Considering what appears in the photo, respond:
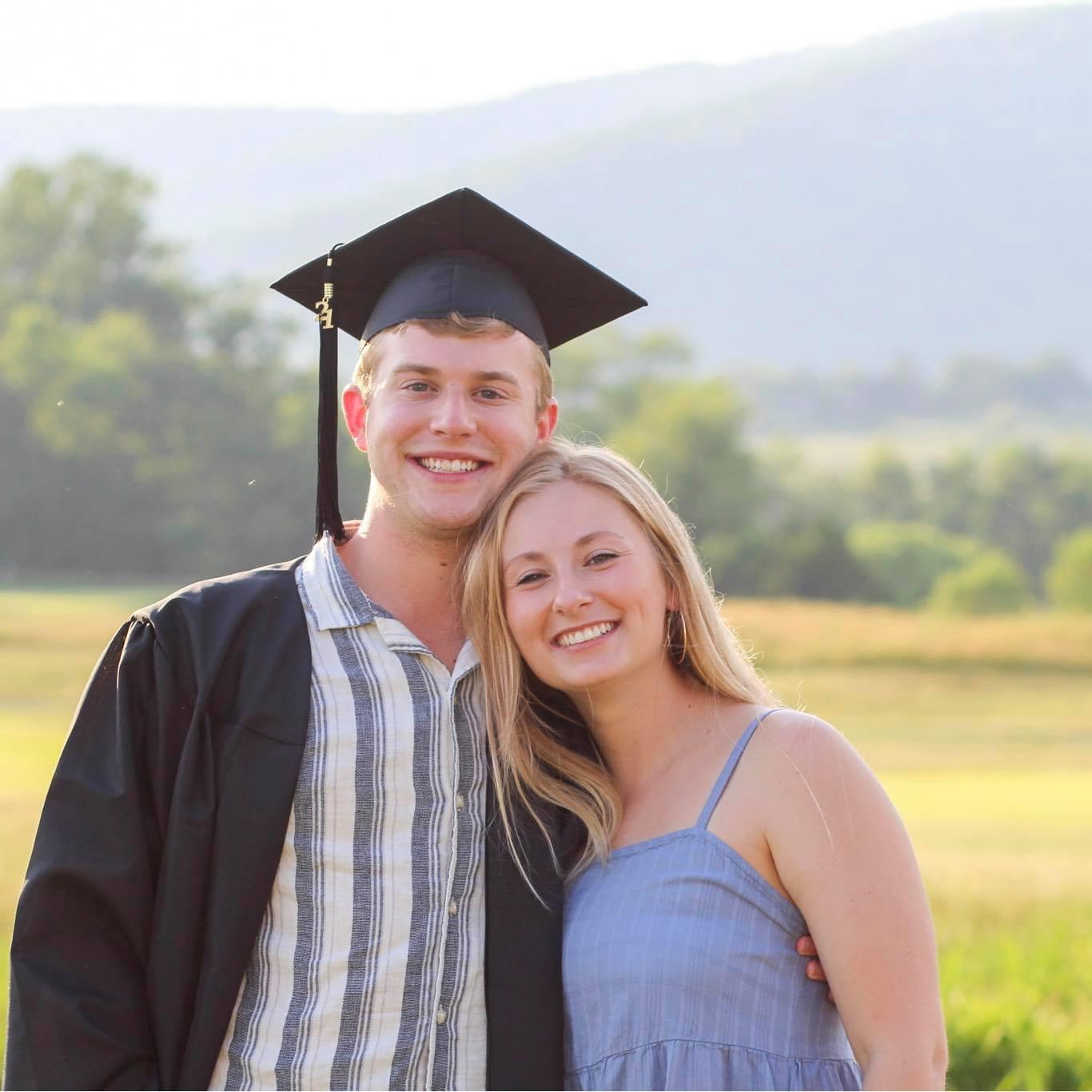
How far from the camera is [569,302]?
2.99 metres

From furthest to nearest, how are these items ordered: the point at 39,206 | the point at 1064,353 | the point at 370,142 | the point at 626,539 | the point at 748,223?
1. the point at 370,142
2. the point at 748,223
3. the point at 1064,353
4. the point at 39,206
5. the point at 626,539

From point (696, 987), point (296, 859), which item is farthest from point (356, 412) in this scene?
point (696, 987)

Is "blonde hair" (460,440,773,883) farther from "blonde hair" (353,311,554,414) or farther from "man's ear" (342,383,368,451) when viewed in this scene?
"man's ear" (342,383,368,451)

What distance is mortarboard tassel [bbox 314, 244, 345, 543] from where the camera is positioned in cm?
282

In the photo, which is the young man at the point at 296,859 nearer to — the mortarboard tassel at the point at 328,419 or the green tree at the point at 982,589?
the mortarboard tassel at the point at 328,419

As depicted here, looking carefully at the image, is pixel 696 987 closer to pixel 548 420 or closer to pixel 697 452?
pixel 548 420

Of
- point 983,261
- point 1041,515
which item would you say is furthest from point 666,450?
point 983,261

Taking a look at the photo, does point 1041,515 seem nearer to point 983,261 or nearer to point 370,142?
point 983,261

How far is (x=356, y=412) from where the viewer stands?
2.80 m

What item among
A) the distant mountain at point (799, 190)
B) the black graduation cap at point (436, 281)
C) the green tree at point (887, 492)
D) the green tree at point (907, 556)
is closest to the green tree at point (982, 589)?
the green tree at point (907, 556)

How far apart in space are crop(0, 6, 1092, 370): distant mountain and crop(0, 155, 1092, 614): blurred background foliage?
6.67 metres

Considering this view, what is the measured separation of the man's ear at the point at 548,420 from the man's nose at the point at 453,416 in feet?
0.76

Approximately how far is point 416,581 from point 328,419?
22.2 inches

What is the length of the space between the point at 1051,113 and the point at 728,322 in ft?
27.3
